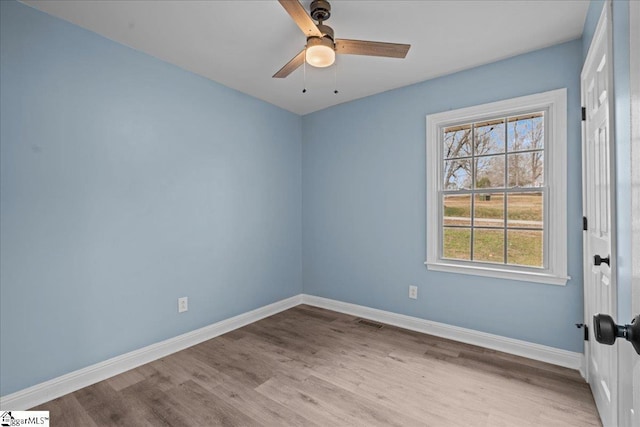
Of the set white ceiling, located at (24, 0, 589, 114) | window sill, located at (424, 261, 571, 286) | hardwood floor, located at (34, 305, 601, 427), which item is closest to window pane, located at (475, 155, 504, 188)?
window sill, located at (424, 261, 571, 286)

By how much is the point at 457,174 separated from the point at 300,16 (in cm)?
211

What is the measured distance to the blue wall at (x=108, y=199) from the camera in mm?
1983

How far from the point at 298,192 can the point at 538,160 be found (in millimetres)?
2645

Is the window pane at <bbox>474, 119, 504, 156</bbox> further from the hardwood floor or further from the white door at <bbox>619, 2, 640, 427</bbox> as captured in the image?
the white door at <bbox>619, 2, 640, 427</bbox>

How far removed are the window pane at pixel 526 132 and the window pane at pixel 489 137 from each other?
7cm

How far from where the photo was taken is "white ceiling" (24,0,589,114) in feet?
6.70

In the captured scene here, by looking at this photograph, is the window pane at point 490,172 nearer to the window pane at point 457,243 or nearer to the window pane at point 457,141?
the window pane at point 457,141

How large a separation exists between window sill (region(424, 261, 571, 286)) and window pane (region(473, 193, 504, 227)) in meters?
0.41

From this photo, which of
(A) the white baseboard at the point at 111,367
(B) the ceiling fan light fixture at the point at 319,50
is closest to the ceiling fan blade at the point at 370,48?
(B) the ceiling fan light fixture at the point at 319,50

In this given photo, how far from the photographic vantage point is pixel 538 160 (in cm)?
268

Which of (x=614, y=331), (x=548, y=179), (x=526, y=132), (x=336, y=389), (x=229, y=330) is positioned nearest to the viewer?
(x=614, y=331)

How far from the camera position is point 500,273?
2.73 meters

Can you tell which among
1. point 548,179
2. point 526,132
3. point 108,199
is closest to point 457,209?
point 548,179

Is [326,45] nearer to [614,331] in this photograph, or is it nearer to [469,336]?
[614,331]
